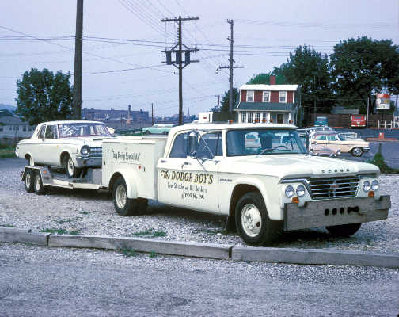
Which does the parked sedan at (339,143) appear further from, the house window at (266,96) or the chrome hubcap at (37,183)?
the house window at (266,96)

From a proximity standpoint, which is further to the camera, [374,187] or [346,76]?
[346,76]

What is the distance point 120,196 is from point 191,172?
2575 mm

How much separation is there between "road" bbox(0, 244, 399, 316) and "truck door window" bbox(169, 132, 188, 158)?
8.83 feet

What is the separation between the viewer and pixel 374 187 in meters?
8.95

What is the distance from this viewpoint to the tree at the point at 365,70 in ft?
308

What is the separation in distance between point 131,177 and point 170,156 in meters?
1.25

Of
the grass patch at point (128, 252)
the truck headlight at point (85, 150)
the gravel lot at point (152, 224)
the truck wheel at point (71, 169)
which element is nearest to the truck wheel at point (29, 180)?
the gravel lot at point (152, 224)

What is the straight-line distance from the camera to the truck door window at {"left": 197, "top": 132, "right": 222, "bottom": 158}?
9.79m

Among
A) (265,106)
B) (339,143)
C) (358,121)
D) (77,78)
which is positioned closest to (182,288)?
(77,78)

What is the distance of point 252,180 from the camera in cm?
867

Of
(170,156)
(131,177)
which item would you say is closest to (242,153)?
(170,156)

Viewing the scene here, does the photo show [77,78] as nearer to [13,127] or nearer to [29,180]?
[29,180]

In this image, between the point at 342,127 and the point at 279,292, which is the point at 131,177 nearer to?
the point at 279,292

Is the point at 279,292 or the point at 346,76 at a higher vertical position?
the point at 346,76
